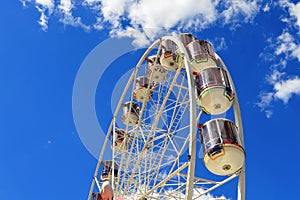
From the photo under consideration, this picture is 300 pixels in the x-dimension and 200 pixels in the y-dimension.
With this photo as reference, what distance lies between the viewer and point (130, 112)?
14.3m

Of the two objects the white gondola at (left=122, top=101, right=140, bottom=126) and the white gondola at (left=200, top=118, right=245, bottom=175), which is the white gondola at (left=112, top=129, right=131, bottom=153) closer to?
the white gondola at (left=122, top=101, right=140, bottom=126)

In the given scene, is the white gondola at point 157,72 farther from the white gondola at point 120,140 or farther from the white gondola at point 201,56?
the white gondola at point 201,56

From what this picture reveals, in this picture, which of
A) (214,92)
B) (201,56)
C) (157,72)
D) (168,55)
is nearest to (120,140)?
(157,72)

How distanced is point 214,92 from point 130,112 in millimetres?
6102

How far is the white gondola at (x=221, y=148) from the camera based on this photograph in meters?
7.70

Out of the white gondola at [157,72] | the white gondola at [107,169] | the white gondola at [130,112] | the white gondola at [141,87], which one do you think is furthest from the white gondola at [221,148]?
the white gondola at [107,169]

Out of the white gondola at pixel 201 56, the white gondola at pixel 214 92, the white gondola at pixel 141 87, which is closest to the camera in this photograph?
the white gondola at pixel 214 92

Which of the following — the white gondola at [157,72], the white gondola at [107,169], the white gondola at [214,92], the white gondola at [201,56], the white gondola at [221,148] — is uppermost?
the white gondola at [157,72]

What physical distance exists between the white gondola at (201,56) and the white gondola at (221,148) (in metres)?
2.46

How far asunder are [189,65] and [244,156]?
2.71 meters

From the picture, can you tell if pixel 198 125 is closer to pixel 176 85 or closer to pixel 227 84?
pixel 227 84

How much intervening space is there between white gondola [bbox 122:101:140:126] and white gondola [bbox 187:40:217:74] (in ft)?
14.9

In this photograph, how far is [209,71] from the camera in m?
9.02

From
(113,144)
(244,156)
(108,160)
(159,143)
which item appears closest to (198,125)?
(244,156)
